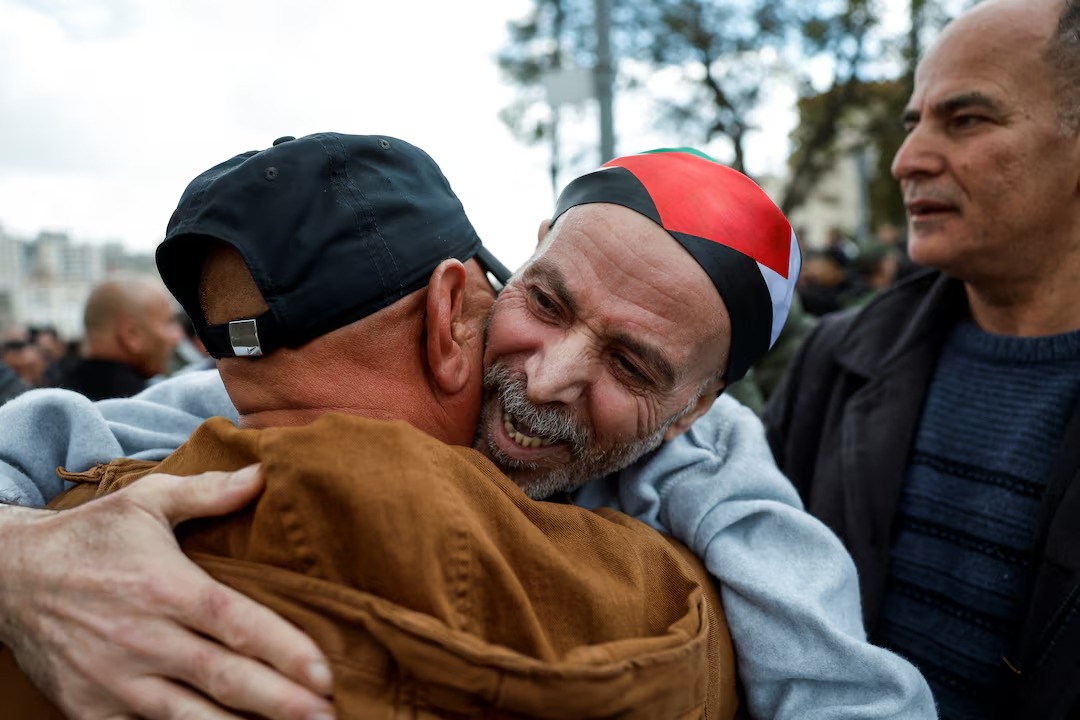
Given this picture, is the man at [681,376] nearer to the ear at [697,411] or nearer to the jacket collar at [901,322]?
the ear at [697,411]

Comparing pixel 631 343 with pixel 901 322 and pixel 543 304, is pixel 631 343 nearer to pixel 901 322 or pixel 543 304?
pixel 543 304

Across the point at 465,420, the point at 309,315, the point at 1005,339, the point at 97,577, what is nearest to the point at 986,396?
the point at 1005,339

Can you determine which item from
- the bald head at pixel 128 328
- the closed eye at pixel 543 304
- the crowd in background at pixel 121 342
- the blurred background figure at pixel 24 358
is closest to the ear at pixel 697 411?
the closed eye at pixel 543 304

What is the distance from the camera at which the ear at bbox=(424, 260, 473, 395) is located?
1.39 m

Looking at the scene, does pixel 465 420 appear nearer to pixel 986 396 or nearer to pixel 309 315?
pixel 309 315

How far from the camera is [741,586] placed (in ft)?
4.96

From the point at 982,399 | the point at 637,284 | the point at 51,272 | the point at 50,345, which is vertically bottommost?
the point at 51,272

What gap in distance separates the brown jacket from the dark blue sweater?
157cm

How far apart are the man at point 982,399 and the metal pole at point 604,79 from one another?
190 inches

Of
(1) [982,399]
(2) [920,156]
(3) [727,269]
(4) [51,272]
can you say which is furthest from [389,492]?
(4) [51,272]

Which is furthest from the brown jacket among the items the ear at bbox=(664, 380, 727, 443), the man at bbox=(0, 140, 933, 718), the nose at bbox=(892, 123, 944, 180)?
the nose at bbox=(892, 123, 944, 180)

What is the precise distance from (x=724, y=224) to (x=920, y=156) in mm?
1319

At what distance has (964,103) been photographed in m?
2.49

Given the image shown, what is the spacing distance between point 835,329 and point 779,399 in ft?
1.21
